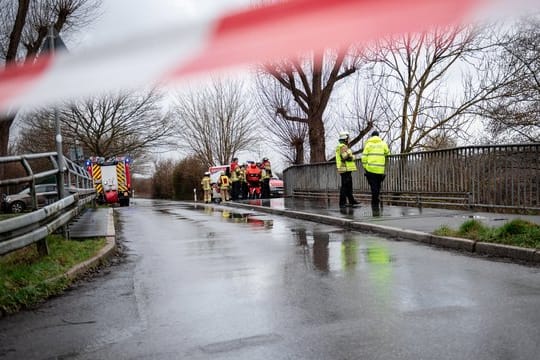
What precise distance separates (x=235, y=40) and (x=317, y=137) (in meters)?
22.9

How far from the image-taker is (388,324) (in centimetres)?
383

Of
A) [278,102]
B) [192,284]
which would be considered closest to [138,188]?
[278,102]

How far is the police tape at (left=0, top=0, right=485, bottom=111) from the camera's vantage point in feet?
6.08

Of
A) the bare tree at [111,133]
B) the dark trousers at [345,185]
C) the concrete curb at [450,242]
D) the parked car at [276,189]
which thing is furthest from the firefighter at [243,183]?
the concrete curb at [450,242]

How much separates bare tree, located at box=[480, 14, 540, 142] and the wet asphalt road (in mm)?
11068

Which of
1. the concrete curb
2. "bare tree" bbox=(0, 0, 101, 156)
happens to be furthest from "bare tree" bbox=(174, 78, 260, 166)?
the concrete curb

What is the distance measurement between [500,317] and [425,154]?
9.70 meters

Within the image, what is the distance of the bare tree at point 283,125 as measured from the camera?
28359 millimetres

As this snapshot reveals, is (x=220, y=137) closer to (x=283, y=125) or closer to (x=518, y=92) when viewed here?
(x=283, y=125)

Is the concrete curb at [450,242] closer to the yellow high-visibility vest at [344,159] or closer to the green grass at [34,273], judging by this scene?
the yellow high-visibility vest at [344,159]

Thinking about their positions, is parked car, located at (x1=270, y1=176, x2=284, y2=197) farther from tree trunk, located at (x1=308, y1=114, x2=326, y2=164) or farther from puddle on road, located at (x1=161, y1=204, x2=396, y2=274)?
puddle on road, located at (x1=161, y1=204, x2=396, y2=274)

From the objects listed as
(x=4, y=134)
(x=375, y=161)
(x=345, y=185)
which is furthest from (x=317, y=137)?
(x=4, y=134)

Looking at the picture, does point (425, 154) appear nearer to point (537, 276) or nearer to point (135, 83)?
point (537, 276)

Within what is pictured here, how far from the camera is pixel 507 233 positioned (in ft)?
22.5
